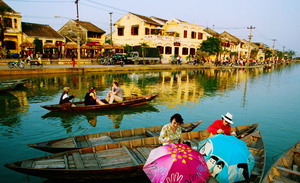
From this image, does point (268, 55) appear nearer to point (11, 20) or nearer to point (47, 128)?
point (11, 20)

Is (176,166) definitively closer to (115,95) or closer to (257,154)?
(257,154)

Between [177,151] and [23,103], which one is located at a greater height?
[177,151]

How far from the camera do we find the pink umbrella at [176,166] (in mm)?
4094

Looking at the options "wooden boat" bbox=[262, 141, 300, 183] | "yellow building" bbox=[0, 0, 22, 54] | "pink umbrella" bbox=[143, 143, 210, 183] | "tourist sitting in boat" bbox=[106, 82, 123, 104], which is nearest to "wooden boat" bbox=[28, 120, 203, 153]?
"pink umbrella" bbox=[143, 143, 210, 183]

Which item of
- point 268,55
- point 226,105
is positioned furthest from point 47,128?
point 268,55

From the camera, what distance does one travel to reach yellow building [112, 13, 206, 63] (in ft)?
139

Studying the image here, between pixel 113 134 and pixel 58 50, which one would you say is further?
pixel 58 50

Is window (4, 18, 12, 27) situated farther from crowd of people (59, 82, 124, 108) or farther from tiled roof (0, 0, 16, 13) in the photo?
crowd of people (59, 82, 124, 108)

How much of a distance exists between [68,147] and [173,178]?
3.79 metres

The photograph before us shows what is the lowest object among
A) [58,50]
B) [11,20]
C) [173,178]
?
[173,178]

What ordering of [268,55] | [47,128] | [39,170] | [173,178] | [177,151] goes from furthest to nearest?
[268,55] → [47,128] → [39,170] → [177,151] → [173,178]

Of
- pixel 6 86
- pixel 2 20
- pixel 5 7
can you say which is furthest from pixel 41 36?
pixel 6 86

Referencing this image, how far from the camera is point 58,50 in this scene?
3931 centimetres

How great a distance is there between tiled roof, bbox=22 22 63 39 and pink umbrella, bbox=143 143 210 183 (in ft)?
127
